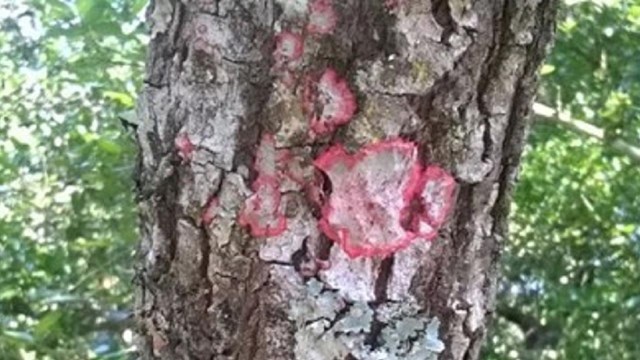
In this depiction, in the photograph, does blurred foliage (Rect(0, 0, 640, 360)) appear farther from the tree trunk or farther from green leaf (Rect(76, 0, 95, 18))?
the tree trunk

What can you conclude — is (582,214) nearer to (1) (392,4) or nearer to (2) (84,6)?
(2) (84,6)

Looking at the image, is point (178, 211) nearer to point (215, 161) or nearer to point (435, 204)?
point (215, 161)

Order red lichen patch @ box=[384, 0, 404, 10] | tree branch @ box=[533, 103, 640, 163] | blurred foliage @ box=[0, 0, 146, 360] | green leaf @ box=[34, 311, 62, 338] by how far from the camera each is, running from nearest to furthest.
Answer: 1. red lichen patch @ box=[384, 0, 404, 10]
2. green leaf @ box=[34, 311, 62, 338]
3. blurred foliage @ box=[0, 0, 146, 360]
4. tree branch @ box=[533, 103, 640, 163]

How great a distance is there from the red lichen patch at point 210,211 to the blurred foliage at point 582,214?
1.64 m

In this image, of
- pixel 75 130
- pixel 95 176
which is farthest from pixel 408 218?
pixel 75 130

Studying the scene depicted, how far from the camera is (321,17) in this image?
2.48ft

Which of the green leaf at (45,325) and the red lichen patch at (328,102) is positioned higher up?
the red lichen patch at (328,102)

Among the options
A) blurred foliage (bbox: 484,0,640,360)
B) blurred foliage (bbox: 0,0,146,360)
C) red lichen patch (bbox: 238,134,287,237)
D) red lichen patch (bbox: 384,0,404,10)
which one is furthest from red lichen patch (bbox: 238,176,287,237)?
blurred foliage (bbox: 484,0,640,360)

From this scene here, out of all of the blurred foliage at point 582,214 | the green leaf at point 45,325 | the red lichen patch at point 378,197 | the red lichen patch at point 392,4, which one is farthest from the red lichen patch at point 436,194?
the blurred foliage at point 582,214

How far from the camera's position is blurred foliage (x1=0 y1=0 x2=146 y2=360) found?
80.1 inches

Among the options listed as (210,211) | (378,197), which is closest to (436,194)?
(378,197)

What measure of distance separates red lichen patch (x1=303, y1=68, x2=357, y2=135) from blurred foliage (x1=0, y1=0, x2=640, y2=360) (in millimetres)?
1095

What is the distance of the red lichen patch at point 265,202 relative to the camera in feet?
2.51

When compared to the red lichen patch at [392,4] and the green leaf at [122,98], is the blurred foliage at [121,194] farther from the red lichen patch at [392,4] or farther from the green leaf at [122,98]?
the red lichen patch at [392,4]
